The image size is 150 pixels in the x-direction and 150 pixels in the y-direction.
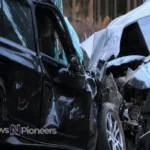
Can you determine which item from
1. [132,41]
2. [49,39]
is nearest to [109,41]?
[132,41]

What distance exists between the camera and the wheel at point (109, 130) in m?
5.98

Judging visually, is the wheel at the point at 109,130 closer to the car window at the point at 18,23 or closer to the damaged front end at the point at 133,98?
the damaged front end at the point at 133,98

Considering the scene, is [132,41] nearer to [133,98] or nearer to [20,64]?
[133,98]

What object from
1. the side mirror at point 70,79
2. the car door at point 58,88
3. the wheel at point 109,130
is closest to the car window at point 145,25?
the wheel at point 109,130

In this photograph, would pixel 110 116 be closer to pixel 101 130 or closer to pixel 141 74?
pixel 101 130

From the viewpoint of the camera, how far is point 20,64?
4609 millimetres

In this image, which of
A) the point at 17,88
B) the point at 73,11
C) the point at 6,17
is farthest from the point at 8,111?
the point at 73,11

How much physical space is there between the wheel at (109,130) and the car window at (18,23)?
5.03ft

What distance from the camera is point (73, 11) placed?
52.9 feet

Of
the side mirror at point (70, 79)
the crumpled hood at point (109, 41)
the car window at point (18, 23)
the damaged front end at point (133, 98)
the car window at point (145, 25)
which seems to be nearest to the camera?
the car window at point (18, 23)

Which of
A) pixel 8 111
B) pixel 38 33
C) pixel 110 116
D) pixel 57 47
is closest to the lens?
Result: pixel 8 111

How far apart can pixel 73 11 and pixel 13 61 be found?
11.8 metres

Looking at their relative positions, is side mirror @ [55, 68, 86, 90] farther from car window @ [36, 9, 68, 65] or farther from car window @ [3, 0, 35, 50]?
car window @ [3, 0, 35, 50]

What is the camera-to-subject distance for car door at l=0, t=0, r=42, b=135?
4.45m
